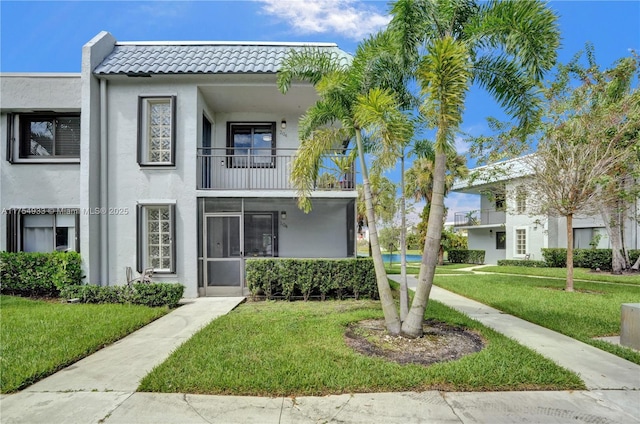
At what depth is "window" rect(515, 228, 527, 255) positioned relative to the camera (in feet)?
76.2

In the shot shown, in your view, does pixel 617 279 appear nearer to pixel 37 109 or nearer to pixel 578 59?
pixel 578 59

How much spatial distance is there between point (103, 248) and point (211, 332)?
5.93 meters

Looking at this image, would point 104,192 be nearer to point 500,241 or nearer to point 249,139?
point 249,139

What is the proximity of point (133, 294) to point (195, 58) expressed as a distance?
23.7 ft

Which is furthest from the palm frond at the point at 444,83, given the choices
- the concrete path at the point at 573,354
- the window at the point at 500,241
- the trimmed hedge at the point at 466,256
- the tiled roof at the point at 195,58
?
the trimmed hedge at the point at 466,256

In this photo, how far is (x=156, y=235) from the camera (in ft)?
32.3

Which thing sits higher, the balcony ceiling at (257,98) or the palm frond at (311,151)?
the balcony ceiling at (257,98)

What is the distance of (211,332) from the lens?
591cm

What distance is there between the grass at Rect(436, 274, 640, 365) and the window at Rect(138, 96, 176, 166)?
33.3ft

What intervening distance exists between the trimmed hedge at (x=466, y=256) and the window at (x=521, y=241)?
3.78m

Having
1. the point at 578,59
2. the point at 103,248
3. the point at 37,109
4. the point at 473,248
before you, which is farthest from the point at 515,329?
the point at 473,248

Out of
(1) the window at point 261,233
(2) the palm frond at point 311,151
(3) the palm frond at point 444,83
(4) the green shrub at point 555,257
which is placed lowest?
(4) the green shrub at point 555,257

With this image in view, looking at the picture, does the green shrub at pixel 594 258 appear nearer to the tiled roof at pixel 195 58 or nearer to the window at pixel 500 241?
the window at pixel 500 241

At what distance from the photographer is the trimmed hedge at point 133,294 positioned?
27.2ft
